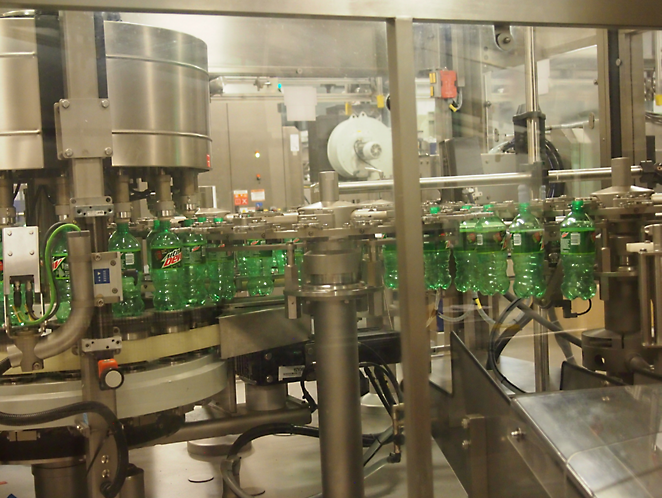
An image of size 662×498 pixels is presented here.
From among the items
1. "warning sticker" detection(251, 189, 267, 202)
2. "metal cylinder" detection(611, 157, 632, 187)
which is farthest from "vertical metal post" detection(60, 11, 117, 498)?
"metal cylinder" detection(611, 157, 632, 187)

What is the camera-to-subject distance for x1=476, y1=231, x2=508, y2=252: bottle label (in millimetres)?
1702

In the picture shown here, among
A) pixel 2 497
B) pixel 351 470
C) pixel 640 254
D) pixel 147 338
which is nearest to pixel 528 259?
pixel 640 254

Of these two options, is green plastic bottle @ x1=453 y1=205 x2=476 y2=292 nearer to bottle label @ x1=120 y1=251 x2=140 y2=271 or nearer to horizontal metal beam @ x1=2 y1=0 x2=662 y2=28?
horizontal metal beam @ x1=2 y1=0 x2=662 y2=28

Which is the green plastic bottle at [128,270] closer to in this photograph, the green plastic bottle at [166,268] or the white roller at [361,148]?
the green plastic bottle at [166,268]

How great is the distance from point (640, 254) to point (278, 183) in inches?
38.3

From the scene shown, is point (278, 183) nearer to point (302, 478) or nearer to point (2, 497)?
point (302, 478)

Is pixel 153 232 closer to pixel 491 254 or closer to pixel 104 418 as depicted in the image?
pixel 104 418

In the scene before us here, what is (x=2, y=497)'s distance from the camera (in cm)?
173

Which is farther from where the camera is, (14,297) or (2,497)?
(2,497)

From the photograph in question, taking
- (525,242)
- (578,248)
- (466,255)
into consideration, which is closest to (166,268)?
(466,255)

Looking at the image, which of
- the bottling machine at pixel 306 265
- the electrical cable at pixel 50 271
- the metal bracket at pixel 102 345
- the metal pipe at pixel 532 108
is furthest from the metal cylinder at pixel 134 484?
the metal pipe at pixel 532 108

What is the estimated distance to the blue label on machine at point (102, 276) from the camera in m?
1.33

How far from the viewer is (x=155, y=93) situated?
1.45 meters

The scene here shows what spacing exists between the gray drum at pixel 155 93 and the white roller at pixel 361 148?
1.19 feet
